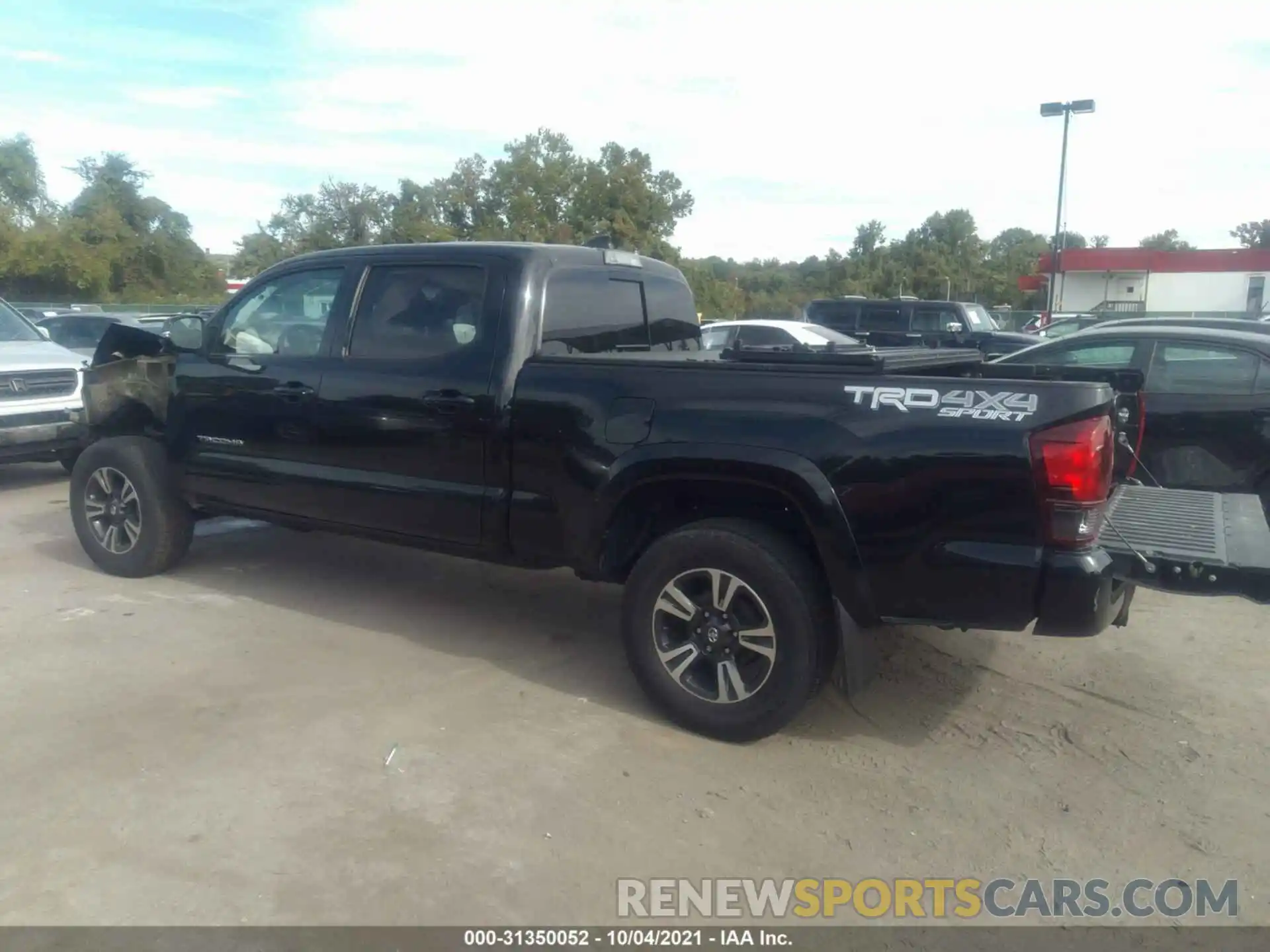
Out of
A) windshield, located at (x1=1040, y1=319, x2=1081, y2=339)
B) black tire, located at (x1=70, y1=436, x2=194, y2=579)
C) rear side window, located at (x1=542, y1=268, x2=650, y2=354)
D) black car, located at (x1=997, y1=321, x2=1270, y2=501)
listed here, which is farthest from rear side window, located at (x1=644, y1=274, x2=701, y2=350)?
windshield, located at (x1=1040, y1=319, x2=1081, y2=339)

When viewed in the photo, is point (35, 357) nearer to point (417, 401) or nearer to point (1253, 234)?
point (417, 401)

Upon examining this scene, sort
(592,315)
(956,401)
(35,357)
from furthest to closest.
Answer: (35,357), (592,315), (956,401)

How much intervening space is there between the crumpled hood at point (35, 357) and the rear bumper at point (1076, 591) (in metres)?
8.57

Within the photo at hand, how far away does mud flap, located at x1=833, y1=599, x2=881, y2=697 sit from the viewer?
4.10m

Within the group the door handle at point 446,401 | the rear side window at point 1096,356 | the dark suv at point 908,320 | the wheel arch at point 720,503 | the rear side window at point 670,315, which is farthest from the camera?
the dark suv at point 908,320

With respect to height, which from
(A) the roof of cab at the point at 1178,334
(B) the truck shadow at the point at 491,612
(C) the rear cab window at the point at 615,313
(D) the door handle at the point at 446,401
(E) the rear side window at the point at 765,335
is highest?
(C) the rear cab window at the point at 615,313

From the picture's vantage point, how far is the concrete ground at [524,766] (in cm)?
337

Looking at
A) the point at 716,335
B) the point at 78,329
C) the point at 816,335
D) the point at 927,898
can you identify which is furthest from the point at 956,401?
the point at 78,329

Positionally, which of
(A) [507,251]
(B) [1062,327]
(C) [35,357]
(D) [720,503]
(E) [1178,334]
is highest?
(A) [507,251]

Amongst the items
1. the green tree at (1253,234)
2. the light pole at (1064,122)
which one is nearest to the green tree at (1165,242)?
the green tree at (1253,234)

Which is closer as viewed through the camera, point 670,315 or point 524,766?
point 524,766

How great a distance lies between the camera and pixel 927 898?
10.9ft

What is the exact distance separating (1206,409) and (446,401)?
530cm

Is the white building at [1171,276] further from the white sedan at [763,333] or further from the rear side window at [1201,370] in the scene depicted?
the rear side window at [1201,370]
